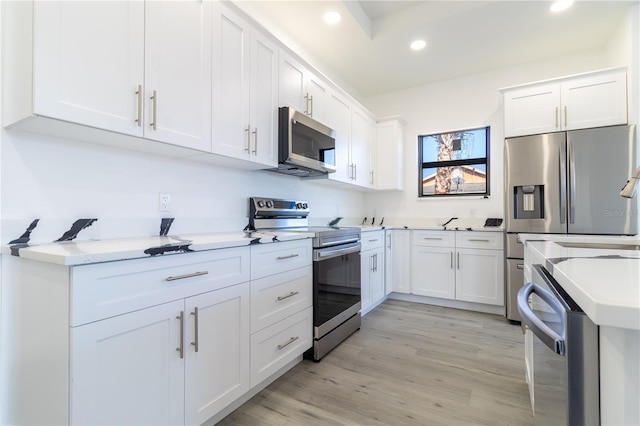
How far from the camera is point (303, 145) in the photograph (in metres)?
2.44

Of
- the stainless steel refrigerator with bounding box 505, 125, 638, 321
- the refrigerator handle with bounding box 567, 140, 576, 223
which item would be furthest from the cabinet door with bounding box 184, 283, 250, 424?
the refrigerator handle with bounding box 567, 140, 576, 223

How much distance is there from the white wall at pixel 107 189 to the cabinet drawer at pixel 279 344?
814 mm

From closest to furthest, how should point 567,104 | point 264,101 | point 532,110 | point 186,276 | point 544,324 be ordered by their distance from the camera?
point 544,324 < point 186,276 < point 264,101 < point 567,104 < point 532,110

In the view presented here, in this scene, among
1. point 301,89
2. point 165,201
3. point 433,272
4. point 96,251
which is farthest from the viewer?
point 433,272

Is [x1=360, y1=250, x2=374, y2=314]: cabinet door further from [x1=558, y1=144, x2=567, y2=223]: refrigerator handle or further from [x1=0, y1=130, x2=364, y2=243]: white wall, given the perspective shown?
[x1=558, y1=144, x2=567, y2=223]: refrigerator handle

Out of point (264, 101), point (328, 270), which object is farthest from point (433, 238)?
point (264, 101)

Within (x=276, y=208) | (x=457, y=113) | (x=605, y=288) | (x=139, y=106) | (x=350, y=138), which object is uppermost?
(x=457, y=113)

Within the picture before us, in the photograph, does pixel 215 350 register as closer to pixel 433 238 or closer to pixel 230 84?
pixel 230 84

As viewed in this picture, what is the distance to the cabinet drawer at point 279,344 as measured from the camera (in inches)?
66.4

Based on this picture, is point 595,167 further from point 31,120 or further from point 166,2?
point 31,120

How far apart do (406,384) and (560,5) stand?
10.8 feet

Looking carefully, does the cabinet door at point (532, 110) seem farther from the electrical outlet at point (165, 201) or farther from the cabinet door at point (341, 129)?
the electrical outlet at point (165, 201)

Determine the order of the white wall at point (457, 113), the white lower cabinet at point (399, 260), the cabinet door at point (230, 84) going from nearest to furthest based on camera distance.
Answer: the cabinet door at point (230, 84)
the white wall at point (457, 113)
the white lower cabinet at point (399, 260)

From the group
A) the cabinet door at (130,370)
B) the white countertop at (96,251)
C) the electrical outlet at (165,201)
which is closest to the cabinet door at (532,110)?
the white countertop at (96,251)
